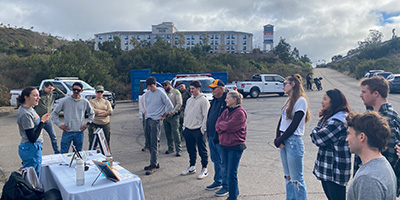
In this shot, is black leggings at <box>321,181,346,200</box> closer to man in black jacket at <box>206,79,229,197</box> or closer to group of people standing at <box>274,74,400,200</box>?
group of people standing at <box>274,74,400,200</box>

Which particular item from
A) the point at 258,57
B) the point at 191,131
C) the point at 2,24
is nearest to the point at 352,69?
the point at 258,57

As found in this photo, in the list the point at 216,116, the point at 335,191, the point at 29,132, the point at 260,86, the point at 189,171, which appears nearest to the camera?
the point at 335,191

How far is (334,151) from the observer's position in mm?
3459

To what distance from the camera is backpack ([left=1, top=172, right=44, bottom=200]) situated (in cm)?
339

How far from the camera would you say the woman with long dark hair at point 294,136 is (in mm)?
4074

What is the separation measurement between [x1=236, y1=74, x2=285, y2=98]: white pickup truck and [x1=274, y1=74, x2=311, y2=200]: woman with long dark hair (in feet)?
65.9

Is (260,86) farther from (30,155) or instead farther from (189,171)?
(30,155)

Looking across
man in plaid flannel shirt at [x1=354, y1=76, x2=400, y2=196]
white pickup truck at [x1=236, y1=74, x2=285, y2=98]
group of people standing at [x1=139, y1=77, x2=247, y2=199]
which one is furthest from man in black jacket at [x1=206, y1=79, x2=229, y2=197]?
white pickup truck at [x1=236, y1=74, x2=285, y2=98]

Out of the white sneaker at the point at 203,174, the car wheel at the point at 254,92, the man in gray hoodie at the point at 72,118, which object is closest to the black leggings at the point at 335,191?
the white sneaker at the point at 203,174

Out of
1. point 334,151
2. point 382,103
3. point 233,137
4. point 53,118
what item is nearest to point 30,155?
point 53,118

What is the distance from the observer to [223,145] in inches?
192

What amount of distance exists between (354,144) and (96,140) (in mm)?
4311

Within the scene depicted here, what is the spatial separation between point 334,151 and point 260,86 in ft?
71.1

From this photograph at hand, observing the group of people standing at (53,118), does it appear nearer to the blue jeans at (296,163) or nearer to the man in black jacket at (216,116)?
the man in black jacket at (216,116)
